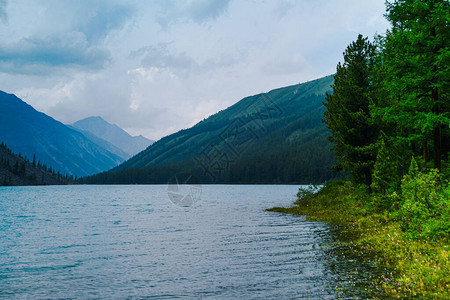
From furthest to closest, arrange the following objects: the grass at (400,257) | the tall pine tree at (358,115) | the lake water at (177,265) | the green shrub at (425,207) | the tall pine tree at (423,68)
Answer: the tall pine tree at (358,115) < the tall pine tree at (423,68) < the green shrub at (425,207) < the lake water at (177,265) < the grass at (400,257)

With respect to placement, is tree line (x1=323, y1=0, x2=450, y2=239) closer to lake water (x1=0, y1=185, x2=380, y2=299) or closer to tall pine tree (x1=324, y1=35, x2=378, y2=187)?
tall pine tree (x1=324, y1=35, x2=378, y2=187)

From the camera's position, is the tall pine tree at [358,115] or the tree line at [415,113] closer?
the tree line at [415,113]

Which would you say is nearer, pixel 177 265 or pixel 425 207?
pixel 177 265

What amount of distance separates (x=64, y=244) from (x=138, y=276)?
39.2 feet

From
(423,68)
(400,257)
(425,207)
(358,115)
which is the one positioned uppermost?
(423,68)

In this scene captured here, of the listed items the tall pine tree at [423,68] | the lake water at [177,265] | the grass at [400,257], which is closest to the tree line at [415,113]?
the tall pine tree at [423,68]

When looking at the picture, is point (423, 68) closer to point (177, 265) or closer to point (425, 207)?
point (425, 207)

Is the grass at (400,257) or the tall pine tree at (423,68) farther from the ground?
the tall pine tree at (423,68)

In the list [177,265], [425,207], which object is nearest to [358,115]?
[425,207]

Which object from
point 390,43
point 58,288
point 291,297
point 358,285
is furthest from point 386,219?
point 58,288

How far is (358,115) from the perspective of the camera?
34.7 m

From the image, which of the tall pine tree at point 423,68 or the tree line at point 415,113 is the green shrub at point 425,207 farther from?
the tall pine tree at point 423,68

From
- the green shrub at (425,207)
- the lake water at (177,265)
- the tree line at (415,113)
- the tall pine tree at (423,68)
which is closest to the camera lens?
the lake water at (177,265)

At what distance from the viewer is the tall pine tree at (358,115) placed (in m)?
35.4
